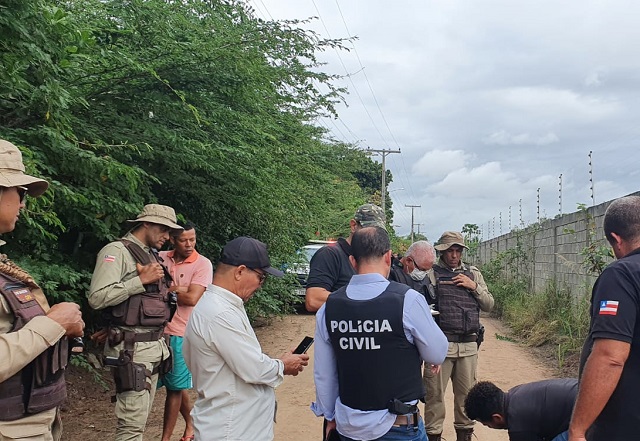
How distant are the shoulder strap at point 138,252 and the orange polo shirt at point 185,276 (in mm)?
727

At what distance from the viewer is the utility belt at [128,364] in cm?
369

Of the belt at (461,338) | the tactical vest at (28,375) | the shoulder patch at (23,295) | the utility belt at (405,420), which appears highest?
the shoulder patch at (23,295)

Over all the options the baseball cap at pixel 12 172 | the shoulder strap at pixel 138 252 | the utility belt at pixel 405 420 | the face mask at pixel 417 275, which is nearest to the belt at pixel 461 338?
the face mask at pixel 417 275

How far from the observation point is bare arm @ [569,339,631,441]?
231cm

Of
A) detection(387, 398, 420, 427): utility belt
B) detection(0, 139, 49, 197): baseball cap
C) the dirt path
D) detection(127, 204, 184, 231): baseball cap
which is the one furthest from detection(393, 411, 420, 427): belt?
the dirt path

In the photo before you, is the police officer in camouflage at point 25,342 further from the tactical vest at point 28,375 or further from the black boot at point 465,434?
the black boot at point 465,434

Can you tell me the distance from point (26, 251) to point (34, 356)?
243 cm

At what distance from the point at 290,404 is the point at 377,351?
3.82 m

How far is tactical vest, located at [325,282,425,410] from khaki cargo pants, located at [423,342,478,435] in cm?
193

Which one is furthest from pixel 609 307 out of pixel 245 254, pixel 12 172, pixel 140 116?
pixel 140 116

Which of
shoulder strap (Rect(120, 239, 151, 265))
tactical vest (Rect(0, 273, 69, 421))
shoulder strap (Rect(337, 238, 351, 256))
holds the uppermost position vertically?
shoulder strap (Rect(337, 238, 351, 256))

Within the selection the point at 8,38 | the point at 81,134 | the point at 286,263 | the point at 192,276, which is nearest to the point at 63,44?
the point at 8,38

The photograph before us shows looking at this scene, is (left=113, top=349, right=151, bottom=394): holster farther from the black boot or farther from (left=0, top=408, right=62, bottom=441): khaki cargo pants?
the black boot

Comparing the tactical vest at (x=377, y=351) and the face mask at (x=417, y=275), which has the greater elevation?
the face mask at (x=417, y=275)
